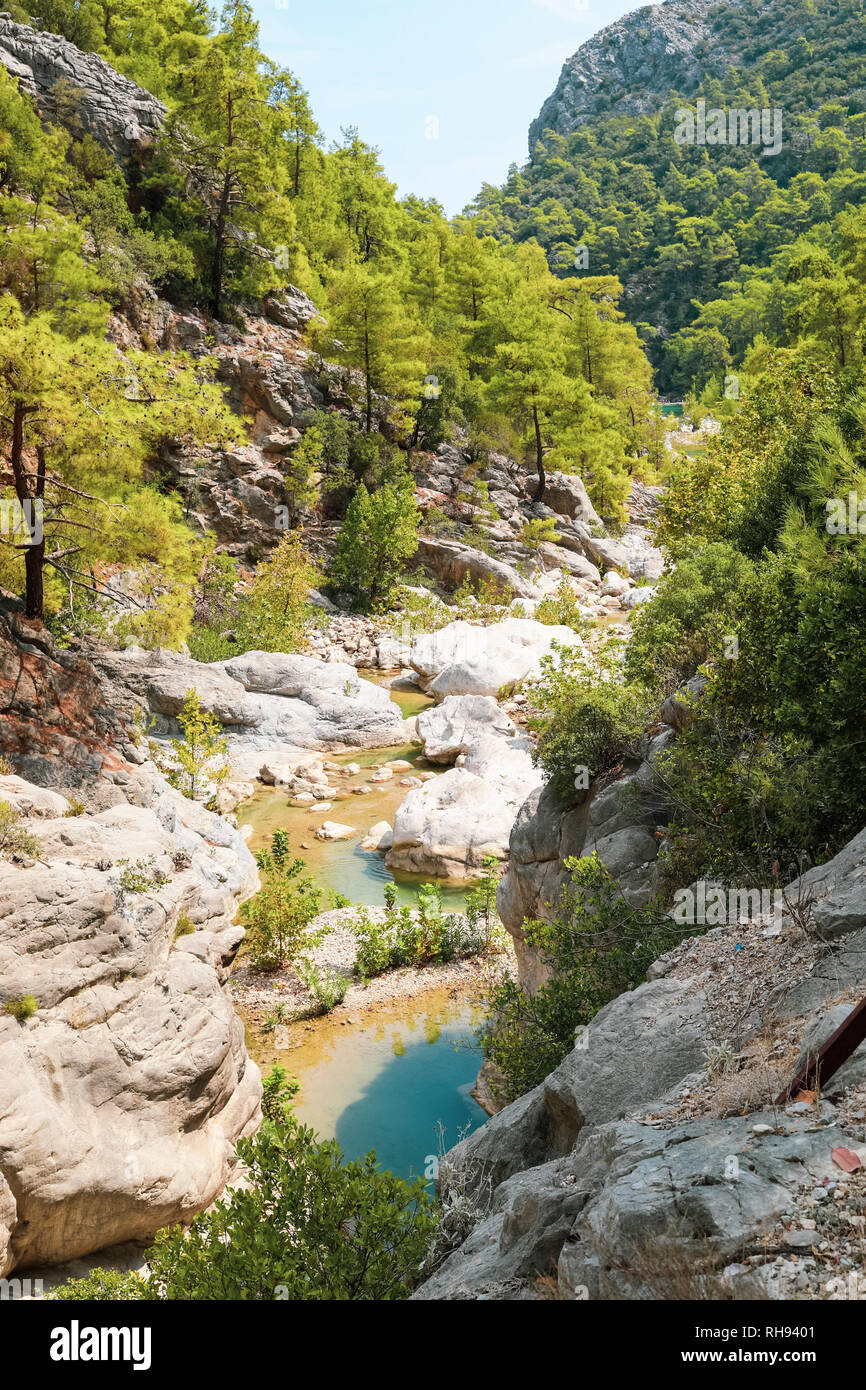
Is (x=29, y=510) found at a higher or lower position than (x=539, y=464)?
lower

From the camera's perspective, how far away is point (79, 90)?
2725 cm

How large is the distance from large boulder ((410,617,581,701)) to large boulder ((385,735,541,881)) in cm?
573

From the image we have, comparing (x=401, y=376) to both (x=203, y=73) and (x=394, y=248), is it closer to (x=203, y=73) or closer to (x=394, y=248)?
(x=203, y=73)

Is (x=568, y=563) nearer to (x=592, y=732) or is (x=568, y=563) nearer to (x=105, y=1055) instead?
(x=592, y=732)

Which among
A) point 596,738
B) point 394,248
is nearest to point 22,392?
point 596,738

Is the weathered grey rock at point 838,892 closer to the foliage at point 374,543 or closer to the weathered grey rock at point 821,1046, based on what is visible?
the weathered grey rock at point 821,1046

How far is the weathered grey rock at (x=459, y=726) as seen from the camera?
1736cm

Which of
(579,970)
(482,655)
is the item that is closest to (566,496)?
(482,655)

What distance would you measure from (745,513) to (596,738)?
11.6ft

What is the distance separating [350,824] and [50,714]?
618 cm

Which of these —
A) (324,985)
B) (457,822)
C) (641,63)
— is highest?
(641,63)

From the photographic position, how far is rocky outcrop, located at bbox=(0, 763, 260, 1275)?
5938mm

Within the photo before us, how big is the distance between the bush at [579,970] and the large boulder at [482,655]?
1227 centimetres

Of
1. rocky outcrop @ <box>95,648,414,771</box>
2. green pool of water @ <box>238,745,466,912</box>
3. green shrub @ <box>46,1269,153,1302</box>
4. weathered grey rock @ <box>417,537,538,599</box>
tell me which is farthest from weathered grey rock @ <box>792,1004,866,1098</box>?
weathered grey rock @ <box>417,537,538,599</box>
